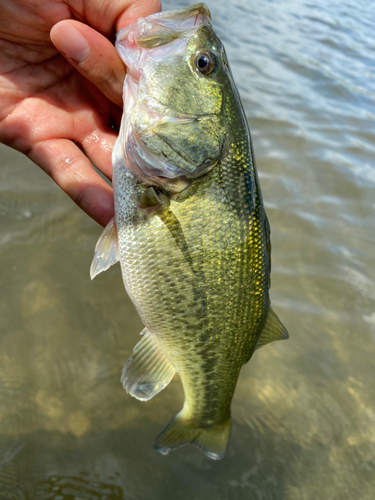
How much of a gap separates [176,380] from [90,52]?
2.31 metres

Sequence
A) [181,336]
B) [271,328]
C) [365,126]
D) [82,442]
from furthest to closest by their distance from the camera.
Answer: [365,126], [82,442], [271,328], [181,336]

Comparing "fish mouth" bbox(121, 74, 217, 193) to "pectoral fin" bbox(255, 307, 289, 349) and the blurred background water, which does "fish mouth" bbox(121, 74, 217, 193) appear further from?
the blurred background water

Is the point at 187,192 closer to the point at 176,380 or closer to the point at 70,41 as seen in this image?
the point at 70,41

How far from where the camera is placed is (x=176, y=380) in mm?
2992

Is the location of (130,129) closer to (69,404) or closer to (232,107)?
(232,107)

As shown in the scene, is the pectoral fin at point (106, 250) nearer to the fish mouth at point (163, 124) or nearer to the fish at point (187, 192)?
the fish at point (187, 192)

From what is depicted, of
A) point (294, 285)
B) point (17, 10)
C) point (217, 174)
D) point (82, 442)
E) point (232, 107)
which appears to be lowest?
point (82, 442)

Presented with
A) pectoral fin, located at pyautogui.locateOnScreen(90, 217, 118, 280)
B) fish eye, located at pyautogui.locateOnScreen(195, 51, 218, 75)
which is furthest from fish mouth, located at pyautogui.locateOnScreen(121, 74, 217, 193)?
pectoral fin, located at pyautogui.locateOnScreen(90, 217, 118, 280)

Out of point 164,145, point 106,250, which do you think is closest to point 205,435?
point 106,250

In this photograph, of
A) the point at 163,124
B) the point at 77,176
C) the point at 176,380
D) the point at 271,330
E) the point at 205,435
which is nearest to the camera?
the point at 163,124

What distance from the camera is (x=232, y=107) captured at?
1.90 metres

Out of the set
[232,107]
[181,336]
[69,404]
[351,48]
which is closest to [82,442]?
[69,404]

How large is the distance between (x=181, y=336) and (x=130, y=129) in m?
1.08

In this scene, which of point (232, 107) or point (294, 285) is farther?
point (294, 285)
